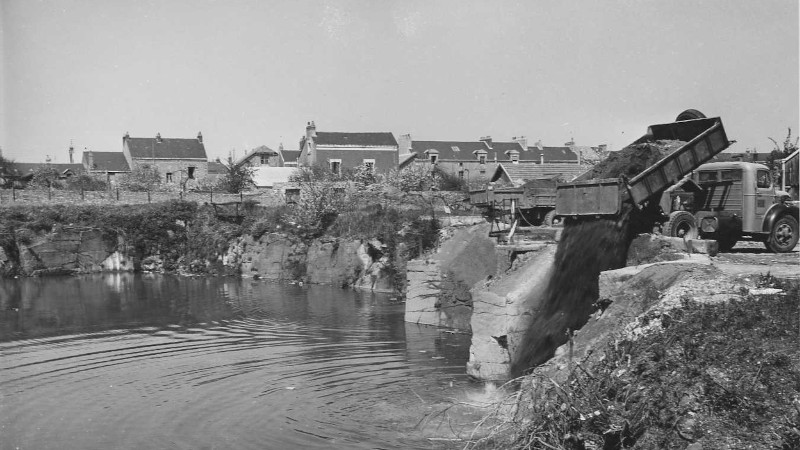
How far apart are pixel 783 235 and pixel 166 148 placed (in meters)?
70.1

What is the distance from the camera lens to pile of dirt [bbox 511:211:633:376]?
14.0 m

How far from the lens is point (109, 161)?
7888 centimetres

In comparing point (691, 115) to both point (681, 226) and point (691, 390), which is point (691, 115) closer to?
point (681, 226)

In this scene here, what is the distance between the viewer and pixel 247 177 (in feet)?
213

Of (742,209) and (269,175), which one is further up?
(269,175)

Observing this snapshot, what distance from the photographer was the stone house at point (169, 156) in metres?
77.1

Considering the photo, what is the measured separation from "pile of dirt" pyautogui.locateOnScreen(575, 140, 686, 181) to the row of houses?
49694 mm

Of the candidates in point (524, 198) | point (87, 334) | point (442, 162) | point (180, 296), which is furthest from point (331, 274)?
point (442, 162)

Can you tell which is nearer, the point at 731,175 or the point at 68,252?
the point at 731,175

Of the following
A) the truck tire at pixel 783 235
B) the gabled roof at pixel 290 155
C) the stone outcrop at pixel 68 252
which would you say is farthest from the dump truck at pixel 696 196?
the gabled roof at pixel 290 155

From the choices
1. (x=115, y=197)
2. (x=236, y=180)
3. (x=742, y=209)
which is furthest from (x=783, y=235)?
(x=236, y=180)

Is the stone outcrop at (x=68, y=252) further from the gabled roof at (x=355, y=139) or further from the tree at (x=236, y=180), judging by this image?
the gabled roof at (x=355, y=139)

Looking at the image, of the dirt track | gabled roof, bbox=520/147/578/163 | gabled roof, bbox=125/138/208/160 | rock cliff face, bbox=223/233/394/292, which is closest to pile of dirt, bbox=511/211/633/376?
the dirt track

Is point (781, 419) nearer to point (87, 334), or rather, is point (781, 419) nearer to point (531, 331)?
point (531, 331)
